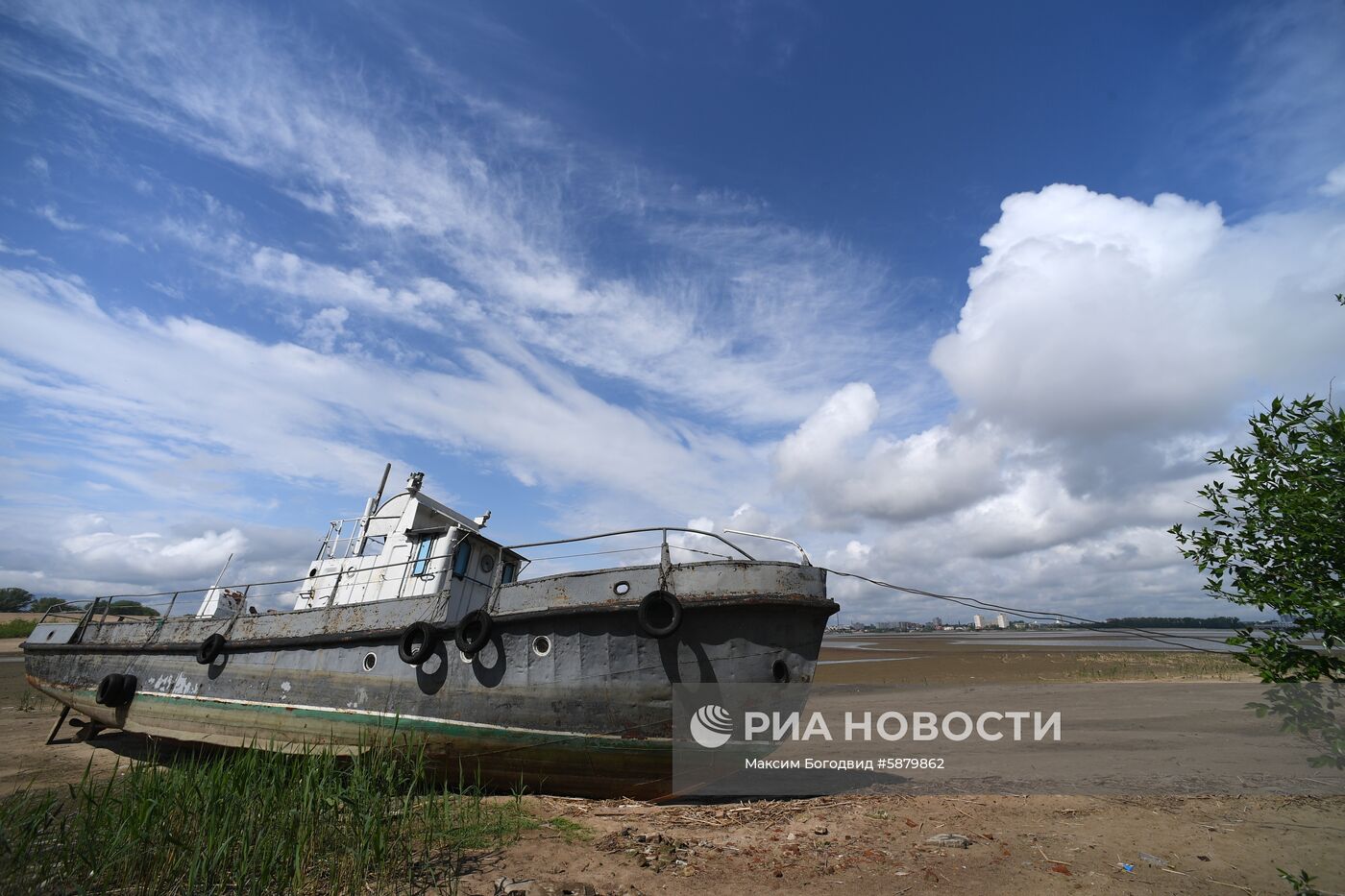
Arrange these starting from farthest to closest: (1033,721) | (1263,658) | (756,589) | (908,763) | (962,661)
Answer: (962,661) → (1033,721) → (908,763) → (756,589) → (1263,658)

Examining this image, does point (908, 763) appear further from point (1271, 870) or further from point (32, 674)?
point (32, 674)

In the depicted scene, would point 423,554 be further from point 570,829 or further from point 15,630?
point 15,630

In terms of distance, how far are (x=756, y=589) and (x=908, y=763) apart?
5251mm

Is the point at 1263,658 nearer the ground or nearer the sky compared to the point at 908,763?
nearer the sky

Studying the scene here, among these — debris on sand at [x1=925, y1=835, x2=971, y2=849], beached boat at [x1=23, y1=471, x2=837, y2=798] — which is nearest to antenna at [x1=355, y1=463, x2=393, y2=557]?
beached boat at [x1=23, y1=471, x2=837, y2=798]

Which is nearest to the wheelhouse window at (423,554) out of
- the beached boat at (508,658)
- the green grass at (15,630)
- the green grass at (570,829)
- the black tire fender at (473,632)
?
the beached boat at (508,658)

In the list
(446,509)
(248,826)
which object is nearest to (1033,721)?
(446,509)

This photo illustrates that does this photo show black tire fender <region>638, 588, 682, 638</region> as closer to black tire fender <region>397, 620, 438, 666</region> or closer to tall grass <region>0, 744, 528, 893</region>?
tall grass <region>0, 744, 528, 893</region>

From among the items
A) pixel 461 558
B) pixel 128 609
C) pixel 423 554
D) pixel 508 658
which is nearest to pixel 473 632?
pixel 508 658

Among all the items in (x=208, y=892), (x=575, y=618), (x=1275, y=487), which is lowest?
(x=208, y=892)

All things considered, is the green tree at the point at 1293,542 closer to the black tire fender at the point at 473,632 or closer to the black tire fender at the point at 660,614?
the black tire fender at the point at 660,614

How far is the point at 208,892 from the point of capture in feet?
14.1

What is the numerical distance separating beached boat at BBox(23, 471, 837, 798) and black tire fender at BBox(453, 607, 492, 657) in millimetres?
27

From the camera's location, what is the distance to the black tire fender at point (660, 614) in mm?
7312
